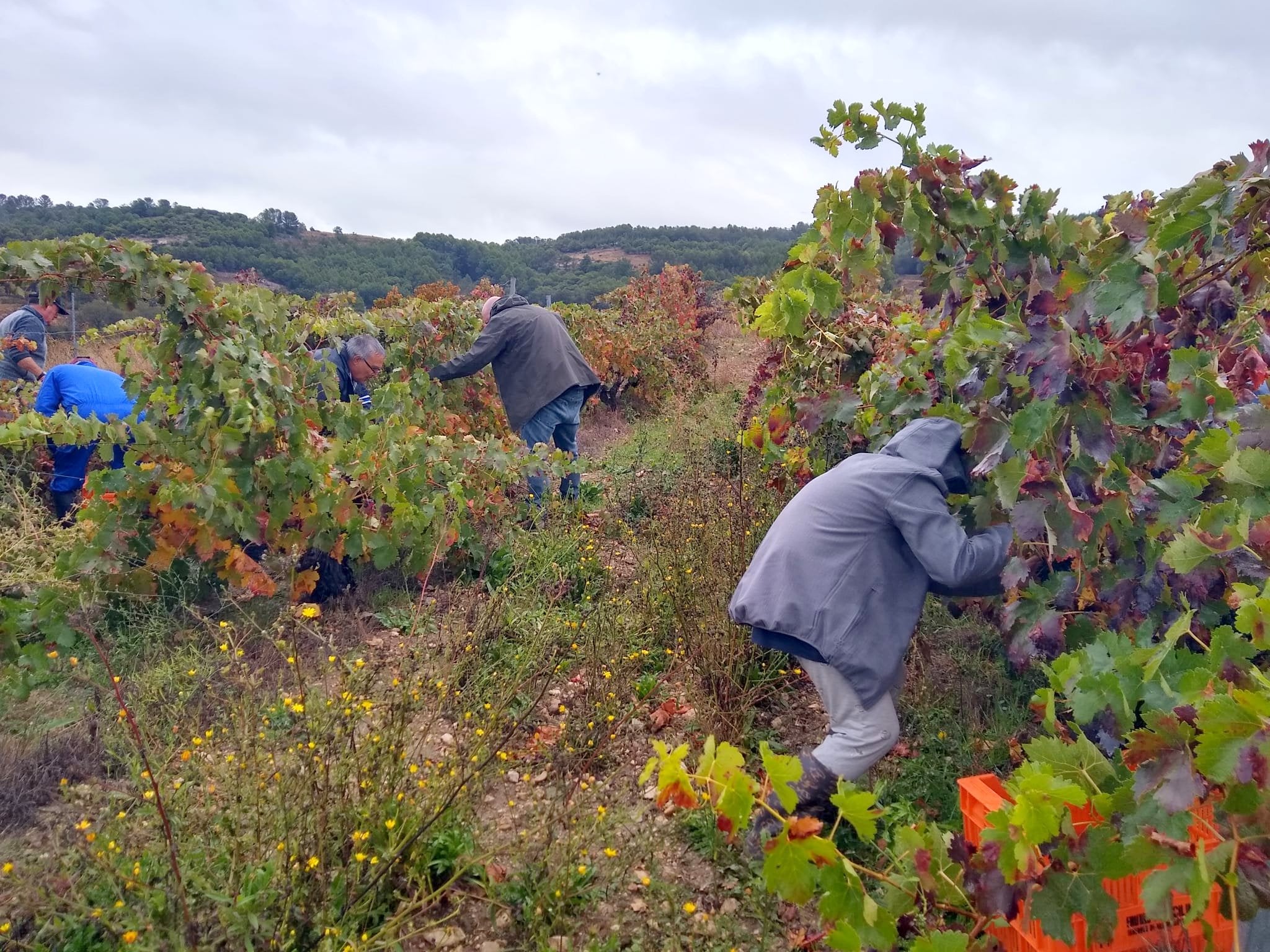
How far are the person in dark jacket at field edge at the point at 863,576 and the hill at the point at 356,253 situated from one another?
2289 cm

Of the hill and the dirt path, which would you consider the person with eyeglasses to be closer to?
the dirt path

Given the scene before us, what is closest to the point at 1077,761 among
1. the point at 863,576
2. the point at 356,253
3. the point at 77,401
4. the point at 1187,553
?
the point at 1187,553

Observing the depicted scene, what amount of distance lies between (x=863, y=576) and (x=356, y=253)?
35393 millimetres

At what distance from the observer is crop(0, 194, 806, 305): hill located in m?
27.4

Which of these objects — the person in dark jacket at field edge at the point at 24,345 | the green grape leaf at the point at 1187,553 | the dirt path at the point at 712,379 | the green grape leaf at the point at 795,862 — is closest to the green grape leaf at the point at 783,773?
the green grape leaf at the point at 795,862

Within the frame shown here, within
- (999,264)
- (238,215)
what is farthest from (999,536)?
(238,215)

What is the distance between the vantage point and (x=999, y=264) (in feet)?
9.10

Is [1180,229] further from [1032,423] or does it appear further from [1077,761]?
[1077,761]

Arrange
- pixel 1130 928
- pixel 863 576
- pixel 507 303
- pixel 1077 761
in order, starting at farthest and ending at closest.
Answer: pixel 507 303
pixel 863 576
pixel 1130 928
pixel 1077 761

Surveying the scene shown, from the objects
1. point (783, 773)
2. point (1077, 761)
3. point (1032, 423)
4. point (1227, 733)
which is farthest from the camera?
point (1032, 423)

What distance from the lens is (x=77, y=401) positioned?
462cm

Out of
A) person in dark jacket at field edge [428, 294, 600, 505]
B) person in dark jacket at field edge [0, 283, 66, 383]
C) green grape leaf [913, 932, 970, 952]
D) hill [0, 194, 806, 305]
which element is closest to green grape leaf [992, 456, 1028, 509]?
green grape leaf [913, 932, 970, 952]

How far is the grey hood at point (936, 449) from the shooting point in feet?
8.24

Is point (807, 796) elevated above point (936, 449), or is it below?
below
